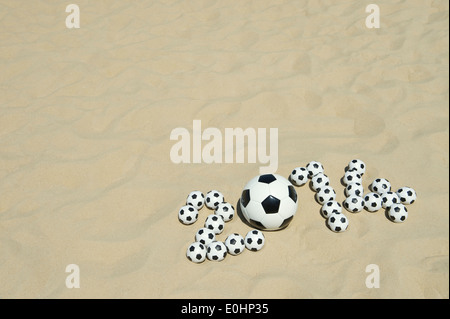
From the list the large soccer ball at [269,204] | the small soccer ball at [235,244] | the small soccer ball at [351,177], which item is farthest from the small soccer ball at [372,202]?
the small soccer ball at [235,244]

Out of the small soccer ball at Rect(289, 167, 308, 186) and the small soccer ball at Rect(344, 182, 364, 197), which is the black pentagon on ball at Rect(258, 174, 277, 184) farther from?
the small soccer ball at Rect(344, 182, 364, 197)


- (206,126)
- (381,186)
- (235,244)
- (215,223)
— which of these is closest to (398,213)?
(381,186)

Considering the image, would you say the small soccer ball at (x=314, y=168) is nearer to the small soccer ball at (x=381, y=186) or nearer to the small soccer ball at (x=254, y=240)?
the small soccer ball at (x=381, y=186)

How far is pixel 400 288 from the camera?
2443 mm

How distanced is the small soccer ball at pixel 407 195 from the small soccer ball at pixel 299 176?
30.9 inches

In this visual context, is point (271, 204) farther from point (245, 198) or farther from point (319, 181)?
point (319, 181)

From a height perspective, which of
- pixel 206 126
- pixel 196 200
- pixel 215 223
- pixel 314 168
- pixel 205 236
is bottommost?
pixel 205 236

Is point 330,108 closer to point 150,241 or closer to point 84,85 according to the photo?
point 150,241

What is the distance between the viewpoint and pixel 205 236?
9.04 ft

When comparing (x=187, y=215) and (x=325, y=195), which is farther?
(x=325, y=195)

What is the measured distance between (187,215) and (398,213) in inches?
66.5

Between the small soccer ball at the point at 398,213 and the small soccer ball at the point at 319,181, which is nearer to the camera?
the small soccer ball at the point at 398,213

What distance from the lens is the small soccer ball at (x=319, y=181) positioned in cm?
310
